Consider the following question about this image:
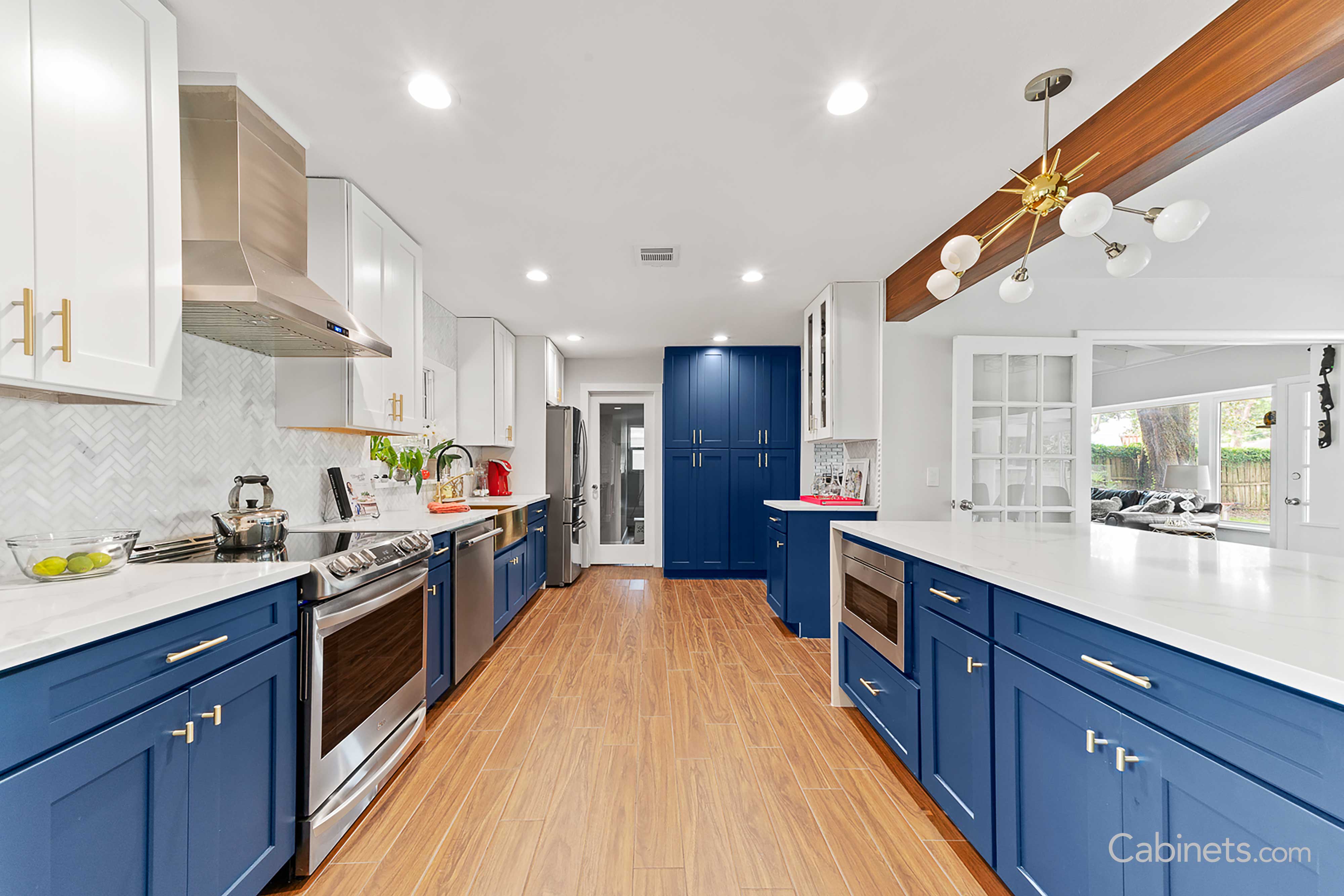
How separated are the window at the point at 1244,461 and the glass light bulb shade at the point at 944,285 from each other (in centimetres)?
716

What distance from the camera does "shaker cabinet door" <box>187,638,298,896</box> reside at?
123 centimetres

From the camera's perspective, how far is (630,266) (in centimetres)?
339

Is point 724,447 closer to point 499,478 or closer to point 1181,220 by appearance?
point 499,478

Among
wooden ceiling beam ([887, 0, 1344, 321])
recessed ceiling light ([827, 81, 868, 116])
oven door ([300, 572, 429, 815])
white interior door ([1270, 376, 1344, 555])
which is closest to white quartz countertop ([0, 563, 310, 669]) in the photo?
oven door ([300, 572, 429, 815])

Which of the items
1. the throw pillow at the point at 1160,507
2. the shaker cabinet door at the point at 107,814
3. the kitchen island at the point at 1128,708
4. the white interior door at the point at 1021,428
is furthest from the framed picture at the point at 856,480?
the throw pillow at the point at 1160,507

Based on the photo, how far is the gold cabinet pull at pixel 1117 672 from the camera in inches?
40.5

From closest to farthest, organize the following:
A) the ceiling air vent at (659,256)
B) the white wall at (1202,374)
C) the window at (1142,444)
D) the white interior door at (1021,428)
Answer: the ceiling air vent at (659,256) → the white interior door at (1021,428) → the white wall at (1202,374) → the window at (1142,444)

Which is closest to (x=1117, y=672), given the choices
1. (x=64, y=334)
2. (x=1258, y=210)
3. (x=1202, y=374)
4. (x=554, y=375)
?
(x=64, y=334)

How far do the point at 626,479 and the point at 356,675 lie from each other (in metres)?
4.48

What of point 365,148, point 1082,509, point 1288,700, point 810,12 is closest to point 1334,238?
point 1082,509

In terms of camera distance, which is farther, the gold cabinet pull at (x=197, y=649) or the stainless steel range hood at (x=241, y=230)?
the stainless steel range hood at (x=241, y=230)

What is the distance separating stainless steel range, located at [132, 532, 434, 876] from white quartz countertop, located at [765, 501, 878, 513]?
8.27ft

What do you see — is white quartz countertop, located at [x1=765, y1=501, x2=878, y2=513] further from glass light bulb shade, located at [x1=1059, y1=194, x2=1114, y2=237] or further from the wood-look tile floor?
glass light bulb shade, located at [x1=1059, y1=194, x2=1114, y2=237]

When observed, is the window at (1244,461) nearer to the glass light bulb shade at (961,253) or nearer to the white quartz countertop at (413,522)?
the glass light bulb shade at (961,253)
